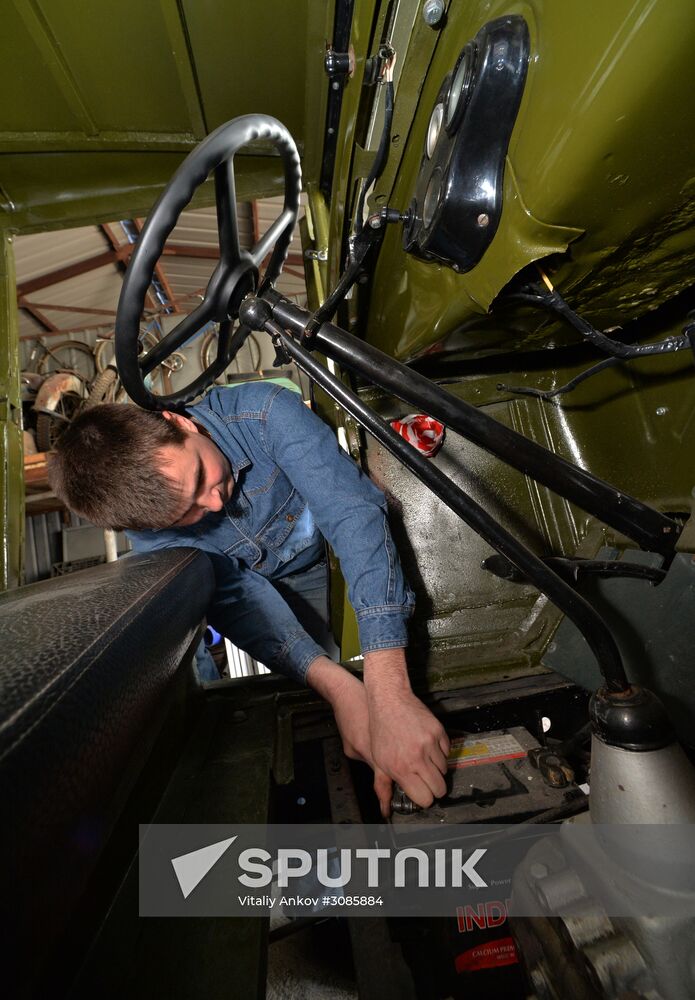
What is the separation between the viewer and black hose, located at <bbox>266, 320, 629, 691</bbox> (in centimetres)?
45

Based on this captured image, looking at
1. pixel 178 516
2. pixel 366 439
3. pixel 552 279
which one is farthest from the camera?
pixel 366 439

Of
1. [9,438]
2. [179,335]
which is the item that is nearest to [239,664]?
[9,438]

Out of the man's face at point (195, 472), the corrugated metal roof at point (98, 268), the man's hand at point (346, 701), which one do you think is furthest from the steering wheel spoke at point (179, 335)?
the corrugated metal roof at point (98, 268)

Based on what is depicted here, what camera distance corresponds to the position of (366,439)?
157cm

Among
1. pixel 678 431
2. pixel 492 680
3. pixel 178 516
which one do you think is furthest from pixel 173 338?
pixel 678 431

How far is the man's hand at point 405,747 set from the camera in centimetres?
71

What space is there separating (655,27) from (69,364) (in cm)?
664

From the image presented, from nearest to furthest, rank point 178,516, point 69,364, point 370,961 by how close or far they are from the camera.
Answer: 1. point 370,961
2. point 178,516
3. point 69,364

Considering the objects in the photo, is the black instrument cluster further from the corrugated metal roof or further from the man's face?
the corrugated metal roof

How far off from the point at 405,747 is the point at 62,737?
22.2 inches

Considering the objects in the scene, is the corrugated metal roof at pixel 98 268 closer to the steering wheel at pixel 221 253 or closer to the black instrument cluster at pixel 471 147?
the steering wheel at pixel 221 253

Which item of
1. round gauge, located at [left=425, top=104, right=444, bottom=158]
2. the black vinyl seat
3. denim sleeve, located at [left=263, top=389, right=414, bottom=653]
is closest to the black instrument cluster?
round gauge, located at [left=425, top=104, right=444, bottom=158]

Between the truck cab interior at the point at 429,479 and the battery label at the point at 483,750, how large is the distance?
13mm

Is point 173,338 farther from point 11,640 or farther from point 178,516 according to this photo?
point 11,640
